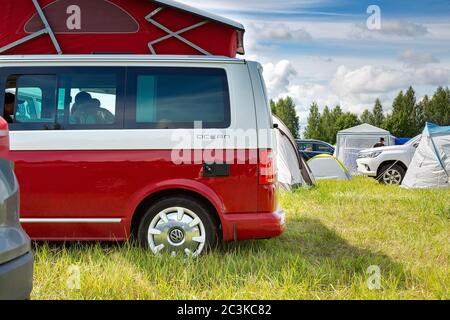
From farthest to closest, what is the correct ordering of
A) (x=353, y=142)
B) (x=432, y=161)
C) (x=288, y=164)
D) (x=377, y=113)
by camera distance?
(x=377, y=113)
(x=353, y=142)
(x=432, y=161)
(x=288, y=164)

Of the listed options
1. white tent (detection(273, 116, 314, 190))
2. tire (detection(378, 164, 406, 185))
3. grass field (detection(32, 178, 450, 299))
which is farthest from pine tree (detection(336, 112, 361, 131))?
grass field (detection(32, 178, 450, 299))

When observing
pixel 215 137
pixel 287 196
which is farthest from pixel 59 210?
pixel 287 196

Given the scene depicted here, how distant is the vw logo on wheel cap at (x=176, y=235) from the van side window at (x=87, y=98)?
1.19 metres

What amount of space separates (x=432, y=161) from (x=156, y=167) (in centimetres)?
909

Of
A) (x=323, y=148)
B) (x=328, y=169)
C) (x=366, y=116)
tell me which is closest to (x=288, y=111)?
(x=366, y=116)

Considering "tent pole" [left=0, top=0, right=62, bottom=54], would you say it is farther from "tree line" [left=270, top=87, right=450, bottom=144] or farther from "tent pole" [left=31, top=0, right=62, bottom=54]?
"tree line" [left=270, top=87, right=450, bottom=144]

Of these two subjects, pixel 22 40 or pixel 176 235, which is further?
pixel 22 40

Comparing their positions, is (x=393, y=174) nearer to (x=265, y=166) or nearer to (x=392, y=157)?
(x=392, y=157)

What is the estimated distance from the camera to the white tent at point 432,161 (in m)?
11.4

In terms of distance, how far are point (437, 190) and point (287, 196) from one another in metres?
3.71

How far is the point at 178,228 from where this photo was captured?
451 cm

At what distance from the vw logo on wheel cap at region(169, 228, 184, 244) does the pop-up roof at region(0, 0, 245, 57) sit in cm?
291

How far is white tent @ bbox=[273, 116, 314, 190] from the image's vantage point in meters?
10.9
